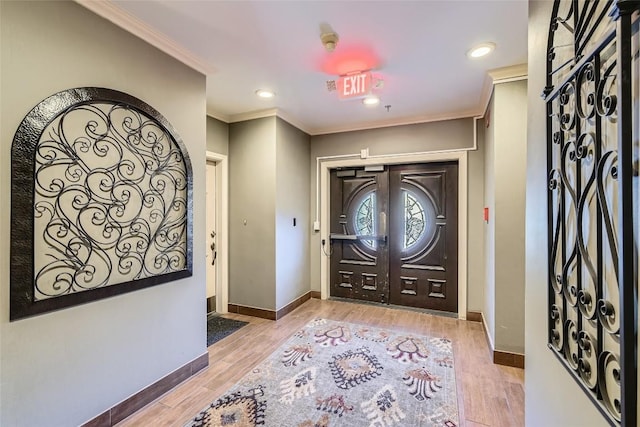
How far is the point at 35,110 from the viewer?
4.77ft

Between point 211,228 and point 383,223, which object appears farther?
point 383,223

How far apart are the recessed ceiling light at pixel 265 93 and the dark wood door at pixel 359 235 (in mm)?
1645

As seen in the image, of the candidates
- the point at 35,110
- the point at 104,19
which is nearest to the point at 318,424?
the point at 35,110

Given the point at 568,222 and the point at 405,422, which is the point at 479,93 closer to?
the point at 568,222

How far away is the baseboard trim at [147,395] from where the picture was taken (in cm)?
176

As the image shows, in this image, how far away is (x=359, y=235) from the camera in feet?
13.9

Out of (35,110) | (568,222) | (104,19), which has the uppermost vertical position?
(104,19)

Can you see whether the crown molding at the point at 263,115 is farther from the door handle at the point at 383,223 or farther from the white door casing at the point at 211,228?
the door handle at the point at 383,223

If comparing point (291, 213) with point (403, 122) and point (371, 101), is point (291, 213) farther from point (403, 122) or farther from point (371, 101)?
point (403, 122)

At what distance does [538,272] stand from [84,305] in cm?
237

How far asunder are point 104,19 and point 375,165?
124 inches

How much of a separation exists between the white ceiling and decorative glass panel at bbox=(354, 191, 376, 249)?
1456 mm

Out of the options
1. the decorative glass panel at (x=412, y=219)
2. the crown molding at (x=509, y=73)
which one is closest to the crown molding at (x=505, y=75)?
the crown molding at (x=509, y=73)

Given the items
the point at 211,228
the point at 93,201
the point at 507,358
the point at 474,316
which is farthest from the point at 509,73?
the point at 211,228
